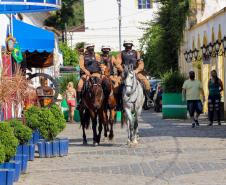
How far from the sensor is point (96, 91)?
1928cm

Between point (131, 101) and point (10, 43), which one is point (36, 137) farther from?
point (10, 43)

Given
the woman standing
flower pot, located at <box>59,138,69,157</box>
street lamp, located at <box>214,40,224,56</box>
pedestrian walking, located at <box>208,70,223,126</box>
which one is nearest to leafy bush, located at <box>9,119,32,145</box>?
flower pot, located at <box>59,138,69,157</box>

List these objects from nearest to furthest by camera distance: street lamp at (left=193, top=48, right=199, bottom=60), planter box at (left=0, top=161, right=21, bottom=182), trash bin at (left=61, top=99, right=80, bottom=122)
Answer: planter box at (left=0, top=161, right=21, bottom=182) < trash bin at (left=61, top=99, right=80, bottom=122) < street lamp at (left=193, top=48, right=199, bottom=60)

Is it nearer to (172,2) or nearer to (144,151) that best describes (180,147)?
(144,151)

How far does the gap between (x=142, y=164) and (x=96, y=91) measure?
4803 mm

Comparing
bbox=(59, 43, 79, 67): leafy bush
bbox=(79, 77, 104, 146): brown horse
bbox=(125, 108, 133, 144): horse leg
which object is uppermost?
bbox=(59, 43, 79, 67): leafy bush

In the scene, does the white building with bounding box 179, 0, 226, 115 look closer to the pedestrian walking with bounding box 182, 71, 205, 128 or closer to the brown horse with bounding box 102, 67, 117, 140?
the pedestrian walking with bounding box 182, 71, 205, 128

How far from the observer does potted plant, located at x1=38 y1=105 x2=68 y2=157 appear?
16344mm

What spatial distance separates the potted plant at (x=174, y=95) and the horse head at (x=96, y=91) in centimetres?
1250

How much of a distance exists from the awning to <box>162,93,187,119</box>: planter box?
8019mm

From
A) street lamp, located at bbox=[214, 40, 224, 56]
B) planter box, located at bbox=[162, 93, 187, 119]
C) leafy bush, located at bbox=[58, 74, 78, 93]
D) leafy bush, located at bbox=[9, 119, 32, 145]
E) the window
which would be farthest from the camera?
the window

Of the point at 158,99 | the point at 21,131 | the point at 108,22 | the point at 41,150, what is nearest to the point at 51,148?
the point at 41,150

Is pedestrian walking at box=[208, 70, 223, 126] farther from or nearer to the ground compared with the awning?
nearer to the ground

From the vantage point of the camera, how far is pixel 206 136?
845 inches
